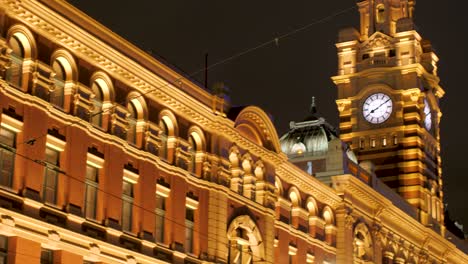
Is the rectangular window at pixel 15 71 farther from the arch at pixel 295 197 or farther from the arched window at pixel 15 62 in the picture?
the arch at pixel 295 197

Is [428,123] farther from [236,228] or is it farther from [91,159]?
[91,159]

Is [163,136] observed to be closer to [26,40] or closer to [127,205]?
[127,205]

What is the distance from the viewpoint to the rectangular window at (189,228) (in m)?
48.5

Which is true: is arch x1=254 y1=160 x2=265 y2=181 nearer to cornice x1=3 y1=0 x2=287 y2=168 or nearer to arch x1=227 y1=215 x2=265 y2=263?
cornice x1=3 y1=0 x2=287 y2=168

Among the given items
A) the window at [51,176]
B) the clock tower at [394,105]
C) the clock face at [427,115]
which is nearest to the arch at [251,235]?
the window at [51,176]

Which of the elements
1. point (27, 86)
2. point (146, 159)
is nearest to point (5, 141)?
point (27, 86)

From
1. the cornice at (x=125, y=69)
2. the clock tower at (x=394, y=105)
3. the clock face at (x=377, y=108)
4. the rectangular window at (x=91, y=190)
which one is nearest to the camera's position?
the cornice at (x=125, y=69)

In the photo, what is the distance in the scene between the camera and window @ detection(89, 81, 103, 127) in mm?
42375

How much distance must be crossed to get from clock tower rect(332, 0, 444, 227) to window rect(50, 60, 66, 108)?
53.5 meters

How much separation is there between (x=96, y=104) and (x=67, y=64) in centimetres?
251

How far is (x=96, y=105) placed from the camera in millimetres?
42812

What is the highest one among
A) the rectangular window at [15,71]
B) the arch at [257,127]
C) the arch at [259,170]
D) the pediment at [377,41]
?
the pediment at [377,41]

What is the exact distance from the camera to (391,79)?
93.2 m

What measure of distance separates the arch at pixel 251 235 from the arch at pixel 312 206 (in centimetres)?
901
